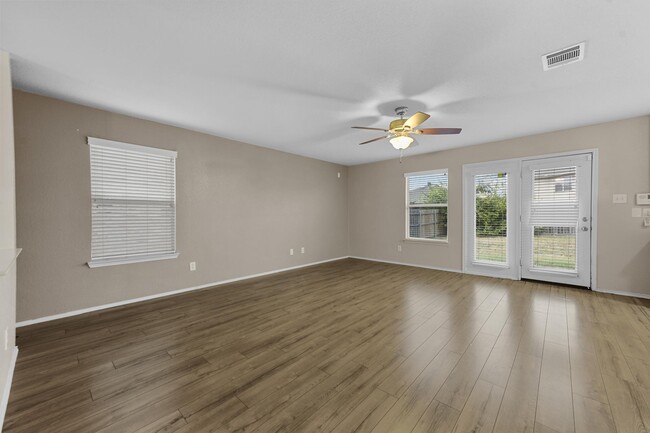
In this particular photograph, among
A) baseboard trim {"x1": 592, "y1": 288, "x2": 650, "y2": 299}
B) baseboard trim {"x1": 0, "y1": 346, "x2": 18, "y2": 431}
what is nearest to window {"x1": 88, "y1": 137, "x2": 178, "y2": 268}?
baseboard trim {"x1": 0, "y1": 346, "x2": 18, "y2": 431}

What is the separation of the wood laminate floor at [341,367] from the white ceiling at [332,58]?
247 centimetres

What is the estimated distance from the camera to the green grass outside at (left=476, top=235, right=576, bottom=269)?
4.04m

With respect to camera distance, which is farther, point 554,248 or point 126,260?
point 554,248

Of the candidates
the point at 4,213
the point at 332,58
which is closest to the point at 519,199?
the point at 332,58

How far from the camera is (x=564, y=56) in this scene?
83.4 inches

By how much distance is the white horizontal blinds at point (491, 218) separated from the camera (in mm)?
Result: 4598

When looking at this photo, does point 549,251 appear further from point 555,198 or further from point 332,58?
point 332,58

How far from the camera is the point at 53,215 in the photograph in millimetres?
2900

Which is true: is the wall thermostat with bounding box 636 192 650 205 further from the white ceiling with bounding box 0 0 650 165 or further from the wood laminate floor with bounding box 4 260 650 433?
the wood laminate floor with bounding box 4 260 650 433

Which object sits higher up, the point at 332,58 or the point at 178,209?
the point at 332,58

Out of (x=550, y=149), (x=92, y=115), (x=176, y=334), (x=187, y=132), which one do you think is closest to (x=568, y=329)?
(x=550, y=149)

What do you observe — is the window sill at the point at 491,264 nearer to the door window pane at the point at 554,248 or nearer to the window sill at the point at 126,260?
the door window pane at the point at 554,248

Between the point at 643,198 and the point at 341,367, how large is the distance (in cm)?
469

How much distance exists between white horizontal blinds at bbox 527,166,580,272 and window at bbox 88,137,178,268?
19.0 feet
